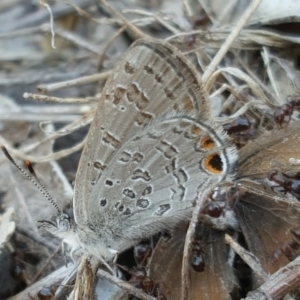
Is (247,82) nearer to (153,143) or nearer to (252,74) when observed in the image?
(252,74)

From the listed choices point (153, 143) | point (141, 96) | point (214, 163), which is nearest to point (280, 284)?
point (214, 163)

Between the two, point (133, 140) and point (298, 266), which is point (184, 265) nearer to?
point (298, 266)

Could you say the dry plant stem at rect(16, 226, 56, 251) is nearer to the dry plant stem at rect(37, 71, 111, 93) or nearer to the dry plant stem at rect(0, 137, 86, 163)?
the dry plant stem at rect(0, 137, 86, 163)

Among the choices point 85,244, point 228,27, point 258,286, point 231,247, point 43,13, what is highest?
point 43,13

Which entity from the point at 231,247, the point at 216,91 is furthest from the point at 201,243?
the point at 216,91

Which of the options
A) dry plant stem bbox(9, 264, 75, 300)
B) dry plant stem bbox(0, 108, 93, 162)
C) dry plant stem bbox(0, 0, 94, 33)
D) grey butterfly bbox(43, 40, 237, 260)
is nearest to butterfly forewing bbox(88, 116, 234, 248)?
grey butterfly bbox(43, 40, 237, 260)

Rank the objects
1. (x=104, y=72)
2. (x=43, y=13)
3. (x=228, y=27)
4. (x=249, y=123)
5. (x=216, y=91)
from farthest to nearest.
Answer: (x=43, y=13), (x=104, y=72), (x=228, y=27), (x=216, y=91), (x=249, y=123)

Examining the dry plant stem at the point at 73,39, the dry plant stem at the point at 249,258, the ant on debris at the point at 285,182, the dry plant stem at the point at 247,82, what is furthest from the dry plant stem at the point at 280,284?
the dry plant stem at the point at 73,39
